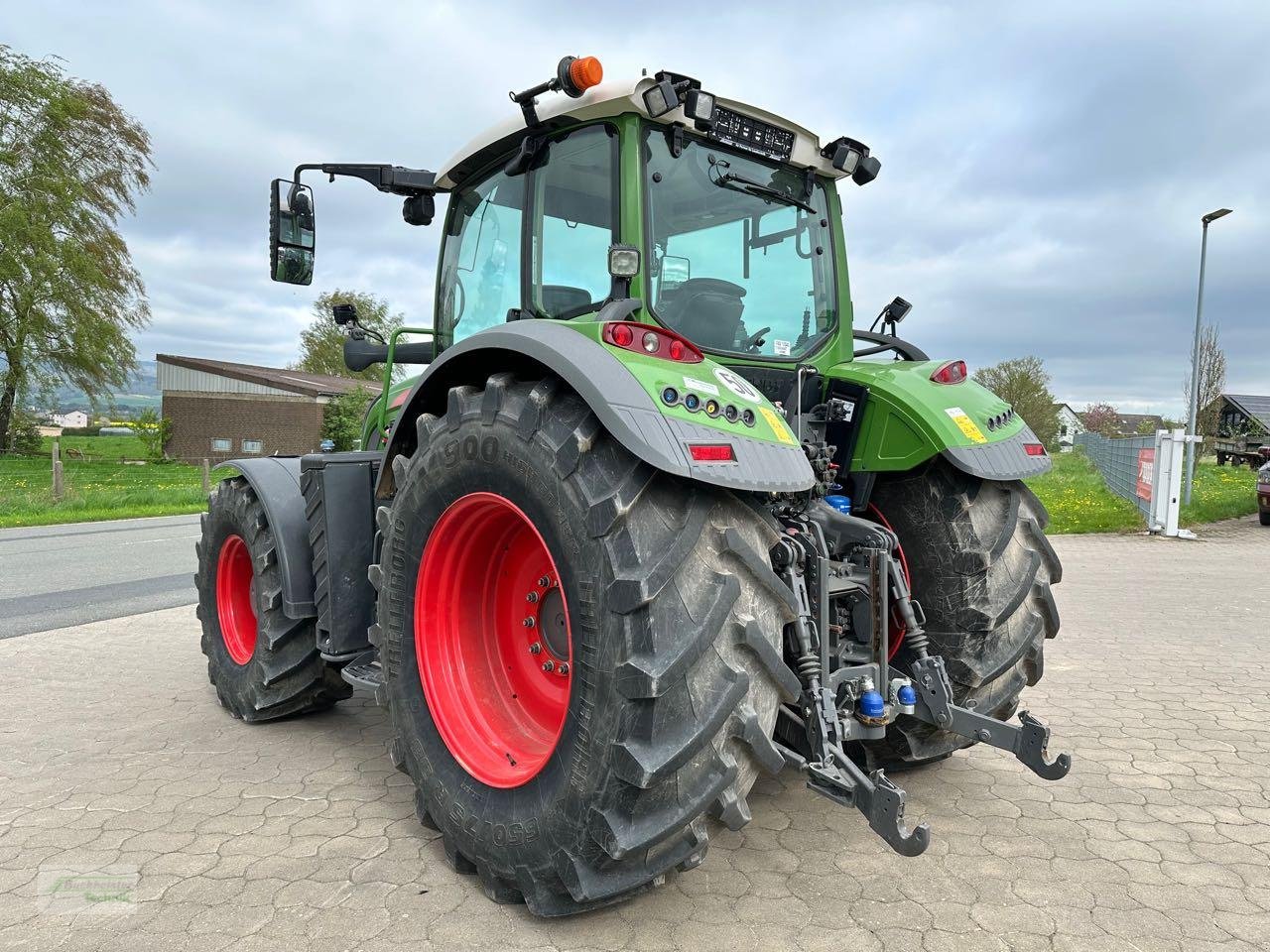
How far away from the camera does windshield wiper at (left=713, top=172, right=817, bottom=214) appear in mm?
3148

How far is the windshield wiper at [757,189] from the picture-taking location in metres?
3.15

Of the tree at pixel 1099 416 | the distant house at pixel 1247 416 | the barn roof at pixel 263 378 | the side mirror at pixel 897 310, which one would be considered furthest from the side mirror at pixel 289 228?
the tree at pixel 1099 416

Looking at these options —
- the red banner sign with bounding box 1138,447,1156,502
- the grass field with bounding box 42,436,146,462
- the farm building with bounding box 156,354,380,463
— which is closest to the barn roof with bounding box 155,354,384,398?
the farm building with bounding box 156,354,380,463

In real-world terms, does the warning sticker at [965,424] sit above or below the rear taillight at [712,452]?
above

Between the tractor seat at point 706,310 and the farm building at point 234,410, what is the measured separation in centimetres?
3571

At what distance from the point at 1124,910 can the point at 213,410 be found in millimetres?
41601

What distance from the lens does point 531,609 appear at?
2.75m

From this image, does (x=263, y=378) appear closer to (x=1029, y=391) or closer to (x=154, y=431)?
(x=154, y=431)

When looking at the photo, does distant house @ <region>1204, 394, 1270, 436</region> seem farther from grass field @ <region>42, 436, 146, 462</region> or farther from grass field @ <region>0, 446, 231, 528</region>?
grass field @ <region>42, 436, 146, 462</region>

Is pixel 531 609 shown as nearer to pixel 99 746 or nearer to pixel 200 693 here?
pixel 99 746

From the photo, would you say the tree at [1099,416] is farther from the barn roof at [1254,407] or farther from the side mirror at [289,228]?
the side mirror at [289,228]

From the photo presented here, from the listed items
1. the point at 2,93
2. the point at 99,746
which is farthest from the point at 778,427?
the point at 2,93

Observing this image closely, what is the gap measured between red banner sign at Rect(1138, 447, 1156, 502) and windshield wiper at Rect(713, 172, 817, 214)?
40.8 feet

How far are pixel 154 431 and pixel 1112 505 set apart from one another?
120 ft
